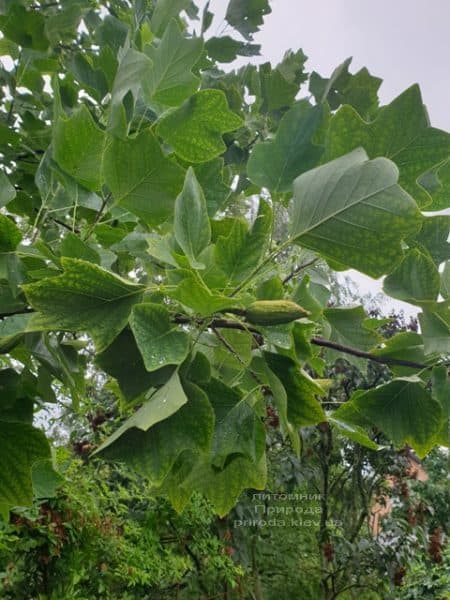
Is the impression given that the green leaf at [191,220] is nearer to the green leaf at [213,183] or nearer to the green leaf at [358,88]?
the green leaf at [213,183]

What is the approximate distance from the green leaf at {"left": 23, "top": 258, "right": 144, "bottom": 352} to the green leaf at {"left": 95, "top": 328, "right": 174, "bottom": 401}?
22 mm

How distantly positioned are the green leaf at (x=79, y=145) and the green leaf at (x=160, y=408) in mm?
246

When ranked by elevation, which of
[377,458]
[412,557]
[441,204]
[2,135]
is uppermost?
[2,135]

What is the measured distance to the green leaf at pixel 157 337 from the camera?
1.32ft

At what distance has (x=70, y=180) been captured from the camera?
58cm

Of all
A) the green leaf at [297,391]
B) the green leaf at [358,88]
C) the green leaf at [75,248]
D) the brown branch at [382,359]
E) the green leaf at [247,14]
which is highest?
the green leaf at [247,14]

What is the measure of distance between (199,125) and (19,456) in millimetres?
374

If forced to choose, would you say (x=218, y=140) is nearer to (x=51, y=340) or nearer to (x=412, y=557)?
(x=51, y=340)

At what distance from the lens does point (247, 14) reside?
1.28 meters

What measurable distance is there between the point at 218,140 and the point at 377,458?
329cm

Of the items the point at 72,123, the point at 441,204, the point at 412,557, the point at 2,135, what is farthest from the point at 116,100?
the point at 412,557

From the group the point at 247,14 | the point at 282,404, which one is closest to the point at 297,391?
the point at 282,404

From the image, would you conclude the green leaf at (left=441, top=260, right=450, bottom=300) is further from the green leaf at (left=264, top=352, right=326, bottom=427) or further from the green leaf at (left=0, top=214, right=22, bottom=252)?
the green leaf at (left=0, top=214, right=22, bottom=252)

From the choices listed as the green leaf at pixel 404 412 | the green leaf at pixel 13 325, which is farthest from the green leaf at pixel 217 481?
the green leaf at pixel 13 325
